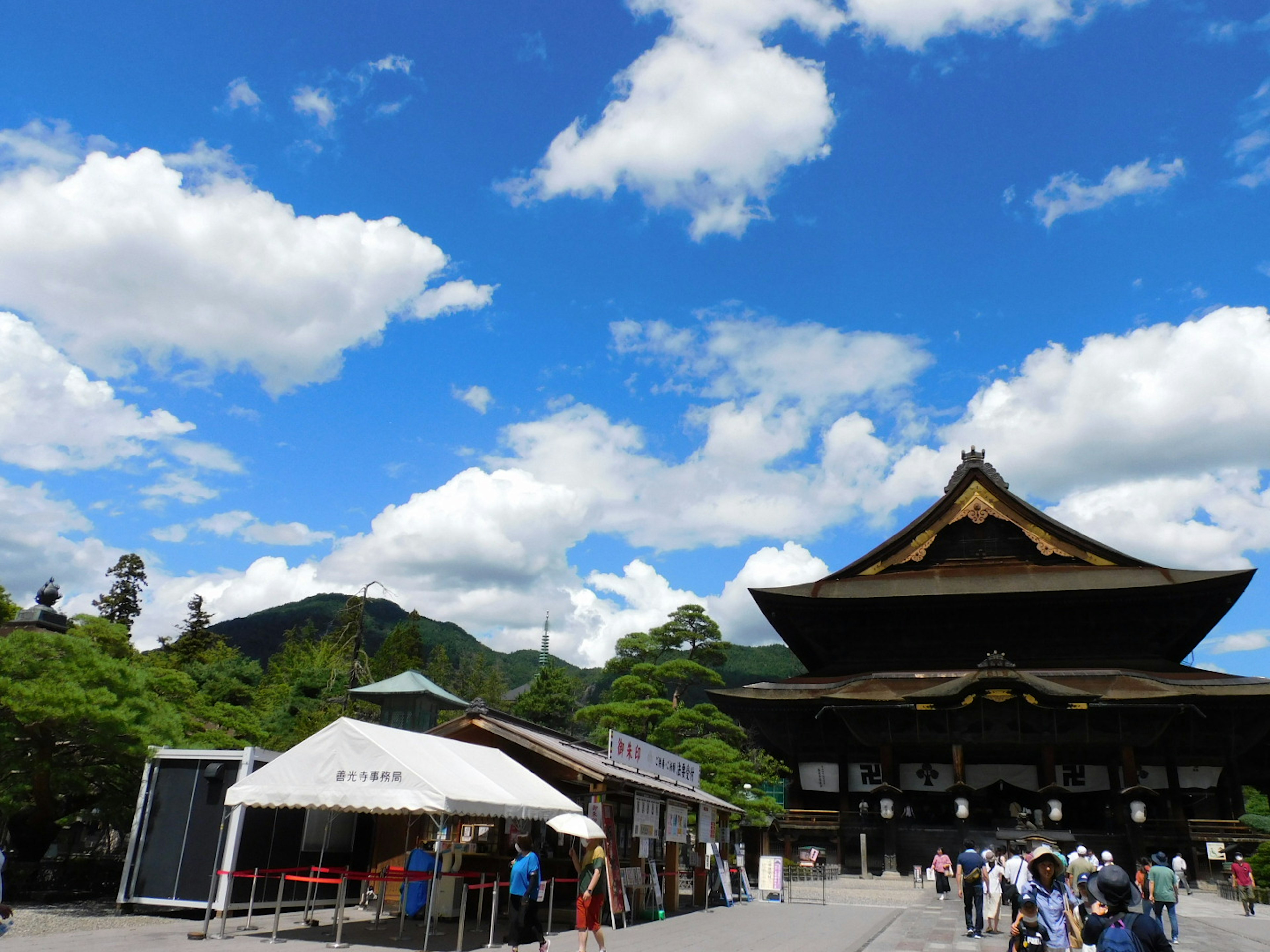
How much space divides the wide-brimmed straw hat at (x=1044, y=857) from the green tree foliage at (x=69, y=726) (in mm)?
14223

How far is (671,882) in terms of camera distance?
18109 mm

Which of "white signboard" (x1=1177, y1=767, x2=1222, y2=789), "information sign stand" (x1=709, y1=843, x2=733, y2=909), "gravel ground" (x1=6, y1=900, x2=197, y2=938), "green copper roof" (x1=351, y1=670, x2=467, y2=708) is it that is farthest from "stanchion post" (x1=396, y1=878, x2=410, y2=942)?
"white signboard" (x1=1177, y1=767, x2=1222, y2=789)

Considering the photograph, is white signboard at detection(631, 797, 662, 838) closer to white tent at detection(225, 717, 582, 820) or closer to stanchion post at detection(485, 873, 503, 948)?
white tent at detection(225, 717, 582, 820)

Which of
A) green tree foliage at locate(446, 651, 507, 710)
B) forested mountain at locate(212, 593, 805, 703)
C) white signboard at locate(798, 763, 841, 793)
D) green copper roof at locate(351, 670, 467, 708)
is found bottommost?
white signboard at locate(798, 763, 841, 793)

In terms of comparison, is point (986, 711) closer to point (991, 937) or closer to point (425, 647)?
point (991, 937)

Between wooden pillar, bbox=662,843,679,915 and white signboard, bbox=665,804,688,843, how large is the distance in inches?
12.0

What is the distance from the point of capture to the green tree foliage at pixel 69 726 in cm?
1396

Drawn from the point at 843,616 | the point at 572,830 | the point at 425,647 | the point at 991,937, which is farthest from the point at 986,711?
the point at 425,647

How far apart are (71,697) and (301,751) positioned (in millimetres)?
5147

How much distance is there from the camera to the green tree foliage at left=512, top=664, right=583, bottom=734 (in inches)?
2591

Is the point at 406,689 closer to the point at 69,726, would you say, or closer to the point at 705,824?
the point at 705,824

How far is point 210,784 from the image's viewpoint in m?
14.3

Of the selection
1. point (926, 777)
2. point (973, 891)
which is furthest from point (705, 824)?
point (926, 777)

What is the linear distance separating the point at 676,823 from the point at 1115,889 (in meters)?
14.0
